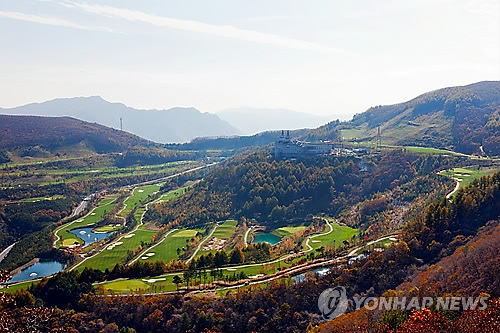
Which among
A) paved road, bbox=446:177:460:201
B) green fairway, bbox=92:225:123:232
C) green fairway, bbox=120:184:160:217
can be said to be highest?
paved road, bbox=446:177:460:201

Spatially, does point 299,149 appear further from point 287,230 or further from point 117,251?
point 117,251

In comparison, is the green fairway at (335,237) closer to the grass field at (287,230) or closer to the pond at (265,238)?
the grass field at (287,230)

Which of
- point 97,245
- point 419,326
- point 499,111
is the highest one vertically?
point 499,111

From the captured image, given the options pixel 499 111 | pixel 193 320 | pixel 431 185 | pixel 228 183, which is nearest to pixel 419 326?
pixel 193 320

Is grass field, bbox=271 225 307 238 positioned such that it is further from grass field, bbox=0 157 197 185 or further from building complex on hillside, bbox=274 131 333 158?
grass field, bbox=0 157 197 185

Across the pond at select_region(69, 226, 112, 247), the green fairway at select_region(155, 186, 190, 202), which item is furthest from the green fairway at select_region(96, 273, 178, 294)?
the green fairway at select_region(155, 186, 190, 202)

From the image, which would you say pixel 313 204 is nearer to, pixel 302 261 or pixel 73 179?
pixel 302 261
